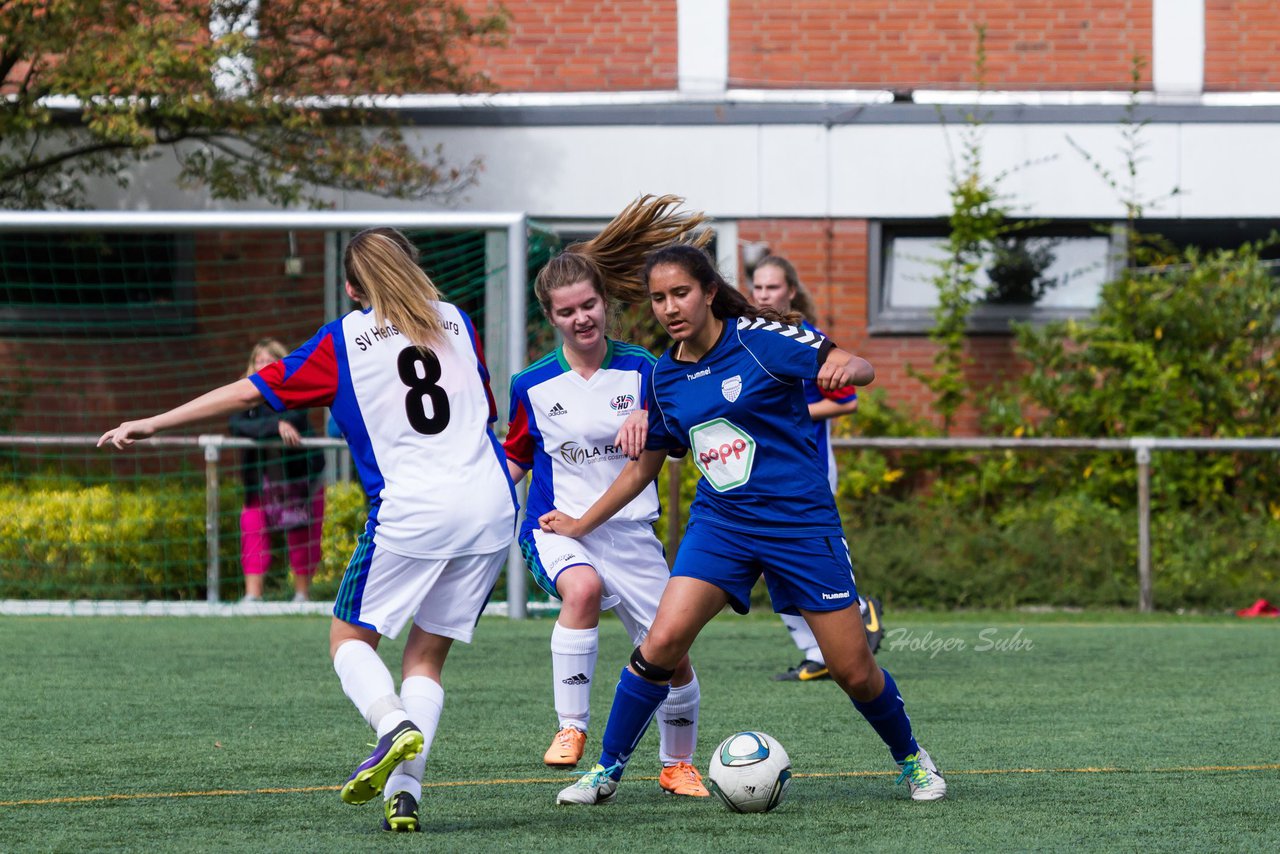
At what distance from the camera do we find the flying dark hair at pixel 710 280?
15.2 feet

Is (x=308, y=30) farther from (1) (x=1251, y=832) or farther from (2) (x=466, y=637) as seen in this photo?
(1) (x=1251, y=832)

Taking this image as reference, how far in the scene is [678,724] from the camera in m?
5.01

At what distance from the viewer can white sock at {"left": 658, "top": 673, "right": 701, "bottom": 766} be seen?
5.01 meters

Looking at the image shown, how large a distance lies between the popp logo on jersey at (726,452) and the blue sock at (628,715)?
1.96ft

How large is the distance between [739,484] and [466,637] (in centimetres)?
84

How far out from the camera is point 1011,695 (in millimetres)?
7199

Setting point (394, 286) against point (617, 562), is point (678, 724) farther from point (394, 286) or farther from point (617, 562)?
point (394, 286)

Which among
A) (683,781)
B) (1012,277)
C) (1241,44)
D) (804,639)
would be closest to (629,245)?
A: (683,781)

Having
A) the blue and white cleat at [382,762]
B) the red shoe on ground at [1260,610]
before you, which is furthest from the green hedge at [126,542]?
the blue and white cleat at [382,762]

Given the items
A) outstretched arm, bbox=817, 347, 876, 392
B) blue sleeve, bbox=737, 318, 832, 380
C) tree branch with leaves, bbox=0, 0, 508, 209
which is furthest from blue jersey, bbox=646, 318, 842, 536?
tree branch with leaves, bbox=0, 0, 508, 209

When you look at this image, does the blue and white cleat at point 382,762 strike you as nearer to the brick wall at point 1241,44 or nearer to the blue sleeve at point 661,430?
the blue sleeve at point 661,430

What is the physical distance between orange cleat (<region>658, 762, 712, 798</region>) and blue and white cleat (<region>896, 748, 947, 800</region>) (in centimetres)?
59

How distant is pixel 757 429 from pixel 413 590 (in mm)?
1019

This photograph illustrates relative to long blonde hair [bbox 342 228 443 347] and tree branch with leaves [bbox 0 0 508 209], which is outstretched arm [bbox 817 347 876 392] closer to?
long blonde hair [bbox 342 228 443 347]
